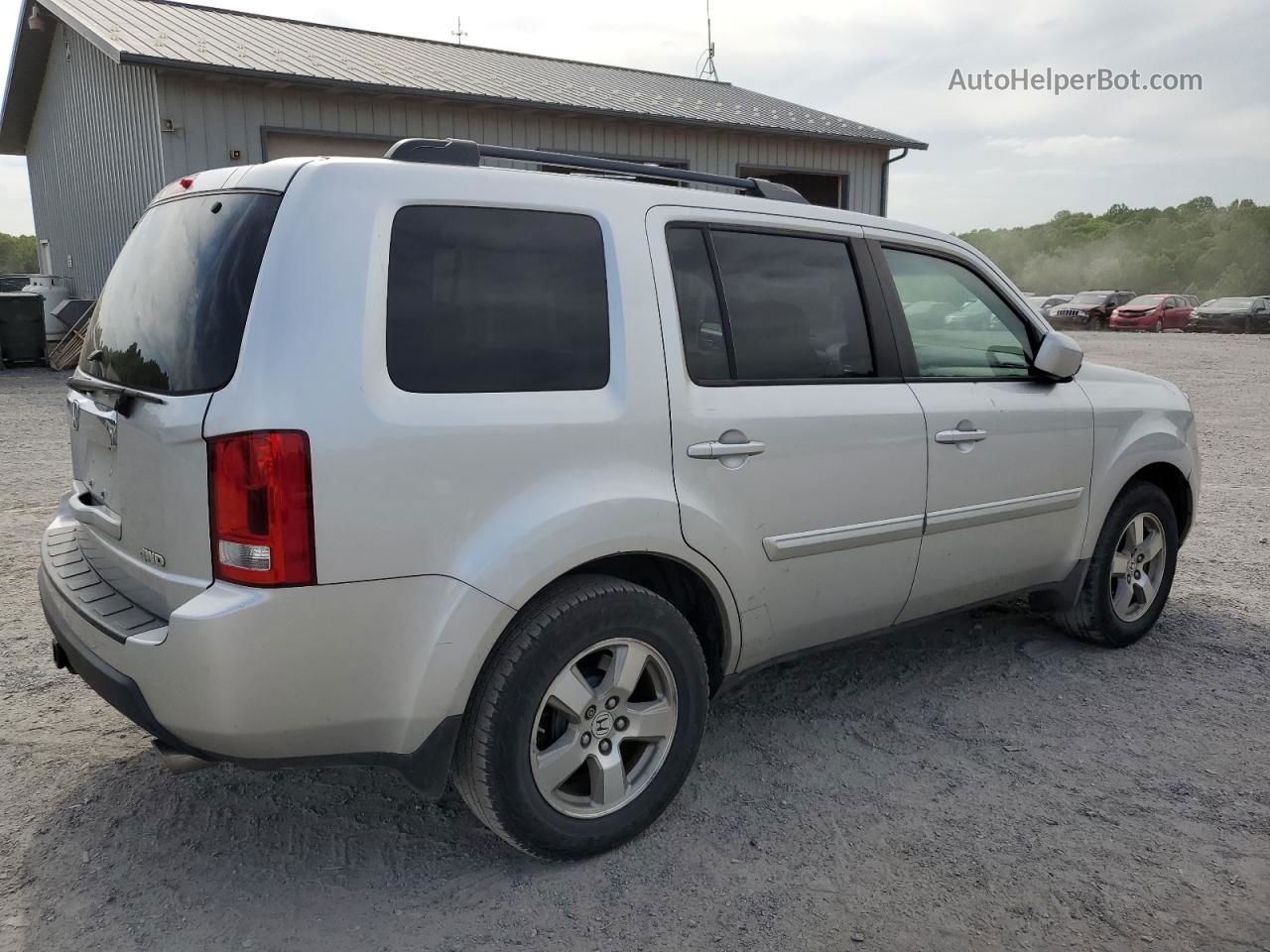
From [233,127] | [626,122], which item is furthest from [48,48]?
[626,122]

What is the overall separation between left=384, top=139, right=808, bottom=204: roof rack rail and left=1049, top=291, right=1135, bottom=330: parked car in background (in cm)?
3355

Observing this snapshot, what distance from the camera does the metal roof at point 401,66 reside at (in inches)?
505

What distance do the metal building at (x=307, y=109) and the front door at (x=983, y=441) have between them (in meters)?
10.8

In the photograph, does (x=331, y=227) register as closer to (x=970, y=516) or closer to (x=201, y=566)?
(x=201, y=566)

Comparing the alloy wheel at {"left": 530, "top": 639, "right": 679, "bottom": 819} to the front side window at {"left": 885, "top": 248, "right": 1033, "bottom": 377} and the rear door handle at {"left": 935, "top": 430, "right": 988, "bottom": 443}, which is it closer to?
the rear door handle at {"left": 935, "top": 430, "right": 988, "bottom": 443}

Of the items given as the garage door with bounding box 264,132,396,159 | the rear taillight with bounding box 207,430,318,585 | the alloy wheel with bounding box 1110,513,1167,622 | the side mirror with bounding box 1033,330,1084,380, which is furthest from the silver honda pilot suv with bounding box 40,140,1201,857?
the garage door with bounding box 264,132,396,159

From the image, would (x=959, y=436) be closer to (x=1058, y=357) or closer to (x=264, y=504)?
(x=1058, y=357)

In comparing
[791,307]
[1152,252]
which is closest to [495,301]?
[791,307]

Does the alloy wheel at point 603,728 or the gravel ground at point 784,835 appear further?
the alloy wheel at point 603,728

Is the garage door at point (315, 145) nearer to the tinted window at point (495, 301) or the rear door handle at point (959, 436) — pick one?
the rear door handle at point (959, 436)

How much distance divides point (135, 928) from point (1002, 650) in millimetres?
3447


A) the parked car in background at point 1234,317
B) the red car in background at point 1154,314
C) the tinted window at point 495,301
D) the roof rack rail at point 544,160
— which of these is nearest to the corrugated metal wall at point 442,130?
the roof rack rail at point 544,160

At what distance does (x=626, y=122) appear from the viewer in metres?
15.7

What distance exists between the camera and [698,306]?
3066 millimetres
